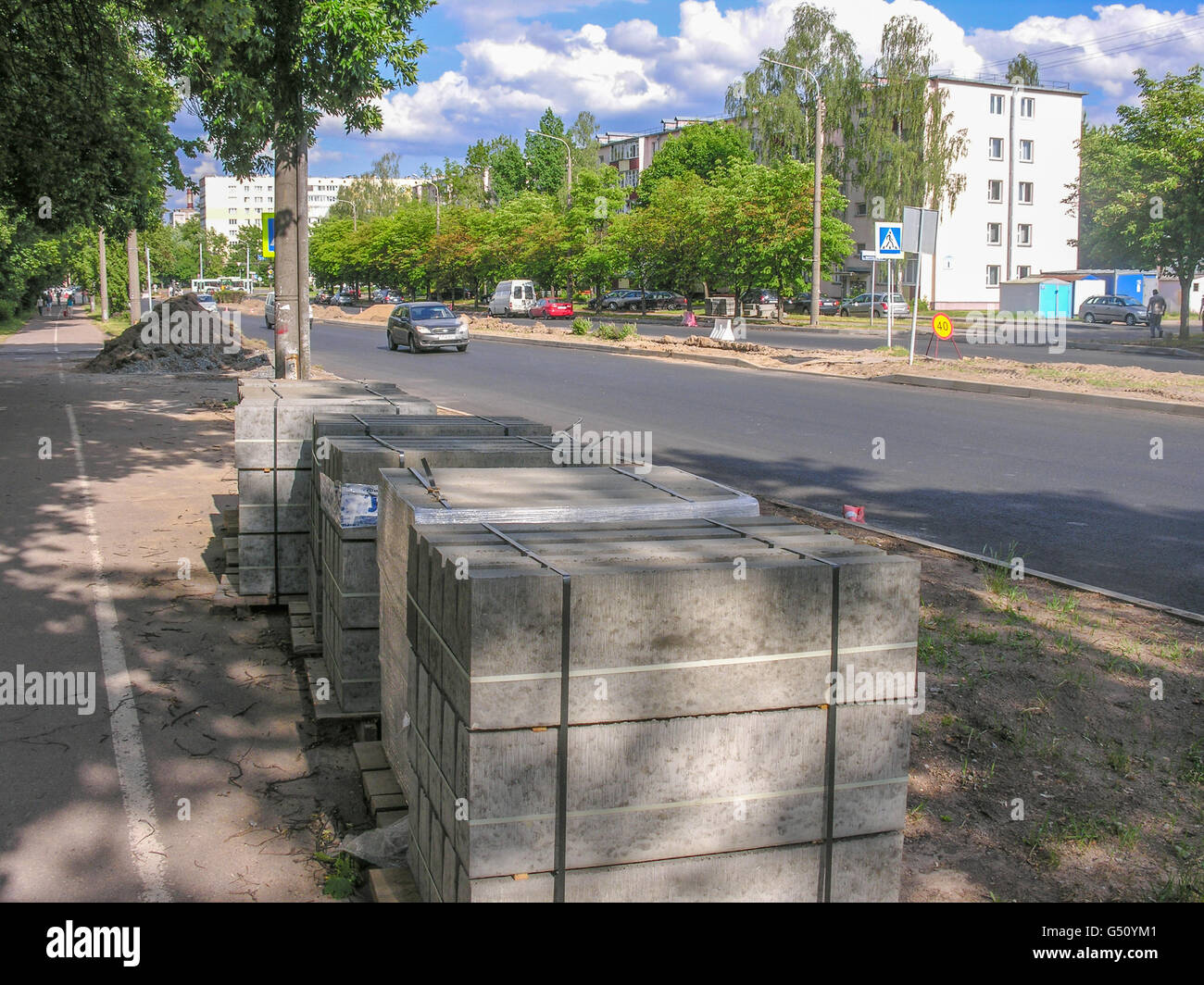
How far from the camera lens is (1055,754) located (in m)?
4.79

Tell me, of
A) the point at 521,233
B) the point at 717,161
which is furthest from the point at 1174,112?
the point at 717,161

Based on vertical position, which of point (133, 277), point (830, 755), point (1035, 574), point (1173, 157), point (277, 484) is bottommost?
point (1035, 574)

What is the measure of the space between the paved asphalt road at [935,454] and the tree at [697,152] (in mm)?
61952

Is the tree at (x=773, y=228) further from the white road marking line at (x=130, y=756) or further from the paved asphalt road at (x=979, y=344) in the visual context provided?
the white road marking line at (x=130, y=756)

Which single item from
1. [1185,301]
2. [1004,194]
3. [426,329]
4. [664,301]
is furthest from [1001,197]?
[426,329]

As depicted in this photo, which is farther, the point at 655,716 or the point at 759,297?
the point at 759,297

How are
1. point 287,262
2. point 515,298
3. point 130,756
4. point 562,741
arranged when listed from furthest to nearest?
1. point 515,298
2. point 287,262
3. point 130,756
4. point 562,741

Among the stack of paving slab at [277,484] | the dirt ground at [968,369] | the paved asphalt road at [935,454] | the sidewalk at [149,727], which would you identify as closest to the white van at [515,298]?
the dirt ground at [968,369]

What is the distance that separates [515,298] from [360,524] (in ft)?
190

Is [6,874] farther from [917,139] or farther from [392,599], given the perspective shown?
[917,139]

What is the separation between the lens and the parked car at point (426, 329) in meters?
33.1

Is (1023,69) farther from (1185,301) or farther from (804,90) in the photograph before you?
(1185,301)

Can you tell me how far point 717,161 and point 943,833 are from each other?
274ft

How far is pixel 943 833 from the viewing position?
165 inches
